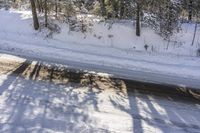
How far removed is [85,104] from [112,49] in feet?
20.7

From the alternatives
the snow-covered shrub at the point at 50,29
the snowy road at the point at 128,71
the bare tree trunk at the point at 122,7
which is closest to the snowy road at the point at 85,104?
the snowy road at the point at 128,71

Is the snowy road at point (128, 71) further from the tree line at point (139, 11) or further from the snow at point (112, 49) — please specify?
the tree line at point (139, 11)

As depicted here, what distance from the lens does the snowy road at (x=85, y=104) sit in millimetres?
9953

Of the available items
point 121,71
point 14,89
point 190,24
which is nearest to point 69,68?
point 121,71

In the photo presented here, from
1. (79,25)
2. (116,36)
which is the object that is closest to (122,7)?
(116,36)

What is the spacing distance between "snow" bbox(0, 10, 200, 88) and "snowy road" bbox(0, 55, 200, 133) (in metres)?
1.27

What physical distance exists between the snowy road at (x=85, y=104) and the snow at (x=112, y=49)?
127cm

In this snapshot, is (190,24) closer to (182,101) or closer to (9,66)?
(182,101)

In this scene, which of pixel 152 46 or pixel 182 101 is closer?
pixel 182 101

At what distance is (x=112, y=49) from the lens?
17188 millimetres

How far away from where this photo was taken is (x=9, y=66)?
14133 millimetres

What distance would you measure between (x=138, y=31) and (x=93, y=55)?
2.91m

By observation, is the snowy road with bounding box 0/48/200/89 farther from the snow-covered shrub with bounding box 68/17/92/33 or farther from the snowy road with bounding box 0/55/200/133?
the snow-covered shrub with bounding box 68/17/92/33

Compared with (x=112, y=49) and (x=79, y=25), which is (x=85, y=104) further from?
(x=79, y=25)
